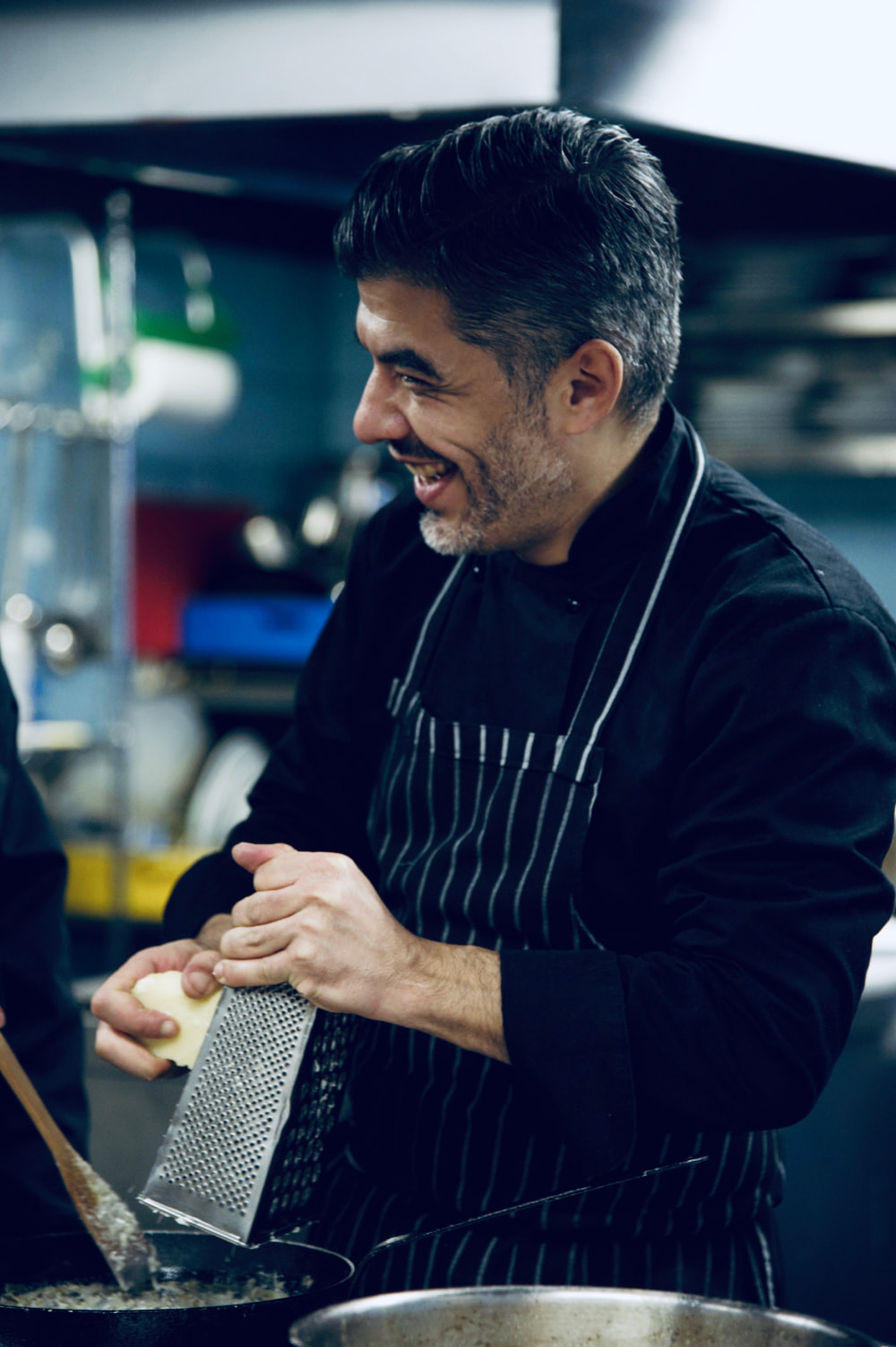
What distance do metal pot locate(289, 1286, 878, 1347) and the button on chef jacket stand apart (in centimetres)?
20

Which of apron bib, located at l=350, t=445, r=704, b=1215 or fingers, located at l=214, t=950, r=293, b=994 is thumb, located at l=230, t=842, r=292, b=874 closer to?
fingers, located at l=214, t=950, r=293, b=994

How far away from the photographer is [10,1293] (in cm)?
101

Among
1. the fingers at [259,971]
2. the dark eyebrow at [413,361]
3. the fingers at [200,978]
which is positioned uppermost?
the dark eyebrow at [413,361]

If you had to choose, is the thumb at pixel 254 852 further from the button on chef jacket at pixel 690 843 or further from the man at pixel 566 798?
the button on chef jacket at pixel 690 843

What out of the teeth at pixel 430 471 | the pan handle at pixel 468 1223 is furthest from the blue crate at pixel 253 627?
the pan handle at pixel 468 1223

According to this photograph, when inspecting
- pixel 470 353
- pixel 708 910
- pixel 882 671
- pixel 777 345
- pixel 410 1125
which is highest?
pixel 777 345

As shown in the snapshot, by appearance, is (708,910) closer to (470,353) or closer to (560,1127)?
(560,1127)

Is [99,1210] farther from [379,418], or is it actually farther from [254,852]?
[379,418]

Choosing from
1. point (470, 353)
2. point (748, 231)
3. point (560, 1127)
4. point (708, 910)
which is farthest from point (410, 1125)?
point (748, 231)

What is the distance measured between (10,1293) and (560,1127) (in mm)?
386

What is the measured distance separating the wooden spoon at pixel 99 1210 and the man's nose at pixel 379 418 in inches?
21.5

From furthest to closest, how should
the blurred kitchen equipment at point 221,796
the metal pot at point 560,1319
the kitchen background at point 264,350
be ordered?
the blurred kitchen equipment at point 221,796
the kitchen background at point 264,350
the metal pot at point 560,1319

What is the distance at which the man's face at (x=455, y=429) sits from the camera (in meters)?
1.23

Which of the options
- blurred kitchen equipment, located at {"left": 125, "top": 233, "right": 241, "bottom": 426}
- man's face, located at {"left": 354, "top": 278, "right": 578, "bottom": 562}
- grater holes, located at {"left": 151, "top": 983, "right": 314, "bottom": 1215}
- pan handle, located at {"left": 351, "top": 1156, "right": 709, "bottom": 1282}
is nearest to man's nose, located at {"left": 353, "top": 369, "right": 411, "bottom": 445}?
man's face, located at {"left": 354, "top": 278, "right": 578, "bottom": 562}
